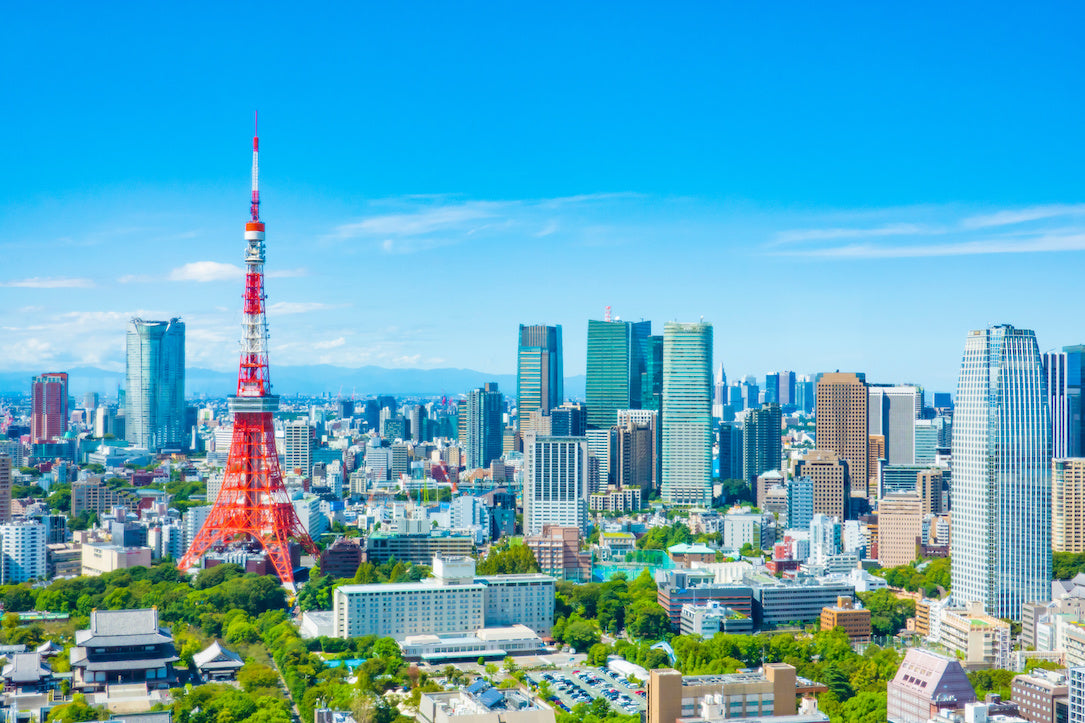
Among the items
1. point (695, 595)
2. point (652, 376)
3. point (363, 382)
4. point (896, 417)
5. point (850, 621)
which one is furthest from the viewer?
point (363, 382)

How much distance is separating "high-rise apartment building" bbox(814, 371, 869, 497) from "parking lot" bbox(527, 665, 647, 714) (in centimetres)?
2479

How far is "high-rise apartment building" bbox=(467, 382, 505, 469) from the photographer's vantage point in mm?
49188

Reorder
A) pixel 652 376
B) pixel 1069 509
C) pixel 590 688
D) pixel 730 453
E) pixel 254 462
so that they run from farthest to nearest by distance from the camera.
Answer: pixel 652 376 → pixel 730 453 → pixel 1069 509 → pixel 254 462 → pixel 590 688

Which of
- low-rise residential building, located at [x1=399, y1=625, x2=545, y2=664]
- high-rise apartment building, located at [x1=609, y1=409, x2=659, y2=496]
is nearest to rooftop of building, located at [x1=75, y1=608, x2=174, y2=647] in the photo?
low-rise residential building, located at [x1=399, y1=625, x2=545, y2=664]

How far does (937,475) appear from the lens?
106ft

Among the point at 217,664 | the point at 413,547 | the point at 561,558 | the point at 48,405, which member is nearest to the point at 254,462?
the point at 413,547

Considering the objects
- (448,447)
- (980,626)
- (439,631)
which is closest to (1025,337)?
(980,626)

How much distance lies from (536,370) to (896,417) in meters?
14.5

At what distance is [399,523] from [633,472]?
16.9m

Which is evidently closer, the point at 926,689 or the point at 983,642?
the point at 926,689

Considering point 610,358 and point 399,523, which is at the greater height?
point 610,358

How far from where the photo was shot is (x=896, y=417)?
1863 inches

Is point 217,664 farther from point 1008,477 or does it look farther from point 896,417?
point 896,417

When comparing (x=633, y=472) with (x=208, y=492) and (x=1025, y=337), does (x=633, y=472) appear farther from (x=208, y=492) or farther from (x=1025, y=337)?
(x=1025, y=337)
